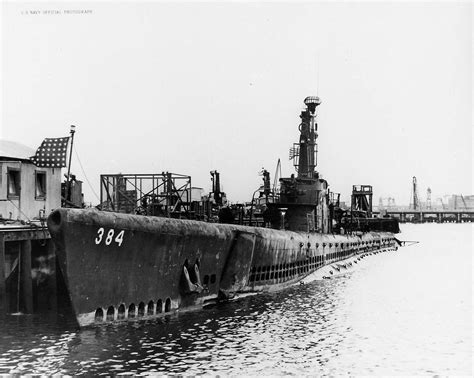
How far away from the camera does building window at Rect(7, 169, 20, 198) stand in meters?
21.5

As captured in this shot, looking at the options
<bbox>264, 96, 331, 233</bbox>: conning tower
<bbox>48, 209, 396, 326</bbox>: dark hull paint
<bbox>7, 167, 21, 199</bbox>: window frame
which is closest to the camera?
<bbox>48, 209, 396, 326</bbox>: dark hull paint

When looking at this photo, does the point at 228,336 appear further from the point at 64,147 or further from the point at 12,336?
the point at 64,147

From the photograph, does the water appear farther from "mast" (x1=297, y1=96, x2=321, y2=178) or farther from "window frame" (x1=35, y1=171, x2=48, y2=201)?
"mast" (x1=297, y1=96, x2=321, y2=178)

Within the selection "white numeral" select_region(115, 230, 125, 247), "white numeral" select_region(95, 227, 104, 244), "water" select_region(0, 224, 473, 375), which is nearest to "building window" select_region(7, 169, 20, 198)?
"water" select_region(0, 224, 473, 375)

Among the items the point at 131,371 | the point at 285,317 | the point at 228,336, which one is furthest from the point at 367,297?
the point at 131,371

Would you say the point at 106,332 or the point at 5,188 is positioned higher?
the point at 5,188

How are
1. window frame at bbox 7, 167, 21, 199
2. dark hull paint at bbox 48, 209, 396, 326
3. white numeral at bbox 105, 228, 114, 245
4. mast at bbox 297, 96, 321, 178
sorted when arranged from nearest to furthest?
dark hull paint at bbox 48, 209, 396, 326 → white numeral at bbox 105, 228, 114, 245 → window frame at bbox 7, 167, 21, 199 → mast at bbox 297, 96, 321, 178

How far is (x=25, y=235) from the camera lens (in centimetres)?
1845

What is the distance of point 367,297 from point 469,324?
5.53 m

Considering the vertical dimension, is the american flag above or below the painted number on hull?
above

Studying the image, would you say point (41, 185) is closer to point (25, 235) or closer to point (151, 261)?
point (25, 235)

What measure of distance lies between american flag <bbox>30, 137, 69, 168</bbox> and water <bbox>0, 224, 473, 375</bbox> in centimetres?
739

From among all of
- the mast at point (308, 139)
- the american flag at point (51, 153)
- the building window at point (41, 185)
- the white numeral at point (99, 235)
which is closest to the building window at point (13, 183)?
the american flag at point (51, 153)

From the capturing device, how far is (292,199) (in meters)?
30.1
